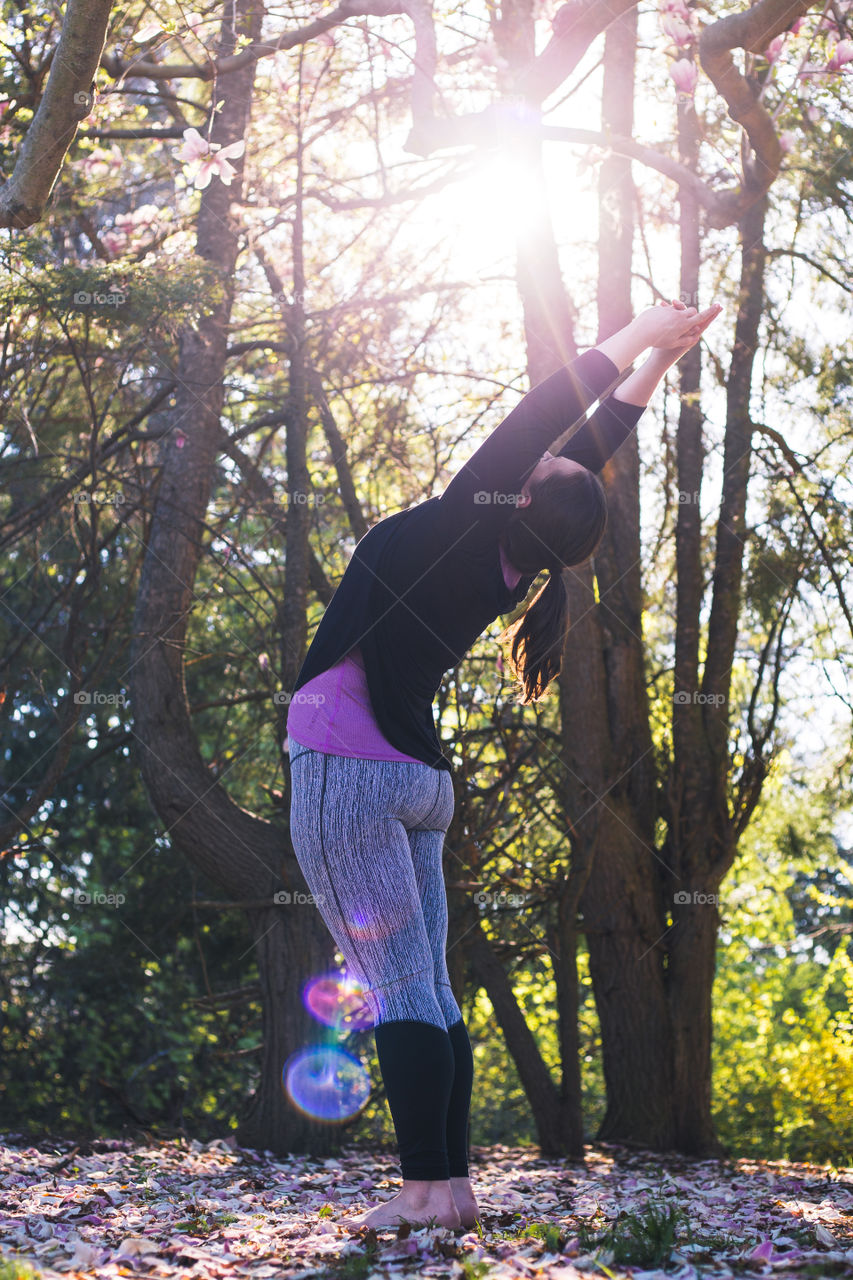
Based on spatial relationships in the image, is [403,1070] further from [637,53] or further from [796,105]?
[637,53]

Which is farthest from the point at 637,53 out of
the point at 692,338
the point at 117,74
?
the point at 692,338

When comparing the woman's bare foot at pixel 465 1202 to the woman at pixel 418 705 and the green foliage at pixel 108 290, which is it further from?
the green foliage at pixel 108 290

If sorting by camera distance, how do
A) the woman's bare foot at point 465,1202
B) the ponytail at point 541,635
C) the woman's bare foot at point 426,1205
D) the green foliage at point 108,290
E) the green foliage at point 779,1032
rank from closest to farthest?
the woman's bare foot at point 426,1205
the woman's bare foot at point 465,1202
the ponytail at point 541,635
the green foliage at point 108,290
the green foliage at point 779,1032

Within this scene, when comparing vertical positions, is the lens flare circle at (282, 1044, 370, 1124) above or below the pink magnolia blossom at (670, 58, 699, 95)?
below

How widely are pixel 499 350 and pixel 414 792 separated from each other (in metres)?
3.88

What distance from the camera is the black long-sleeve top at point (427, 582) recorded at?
190cm

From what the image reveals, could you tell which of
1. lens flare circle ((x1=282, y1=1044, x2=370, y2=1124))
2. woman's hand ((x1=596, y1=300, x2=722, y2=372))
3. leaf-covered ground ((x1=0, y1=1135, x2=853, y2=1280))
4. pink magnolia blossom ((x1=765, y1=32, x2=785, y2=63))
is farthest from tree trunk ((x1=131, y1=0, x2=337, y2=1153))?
woman's hand ((x1=596, y1=300, x2=722, y2=372))

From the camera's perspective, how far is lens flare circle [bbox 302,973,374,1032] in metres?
4.06

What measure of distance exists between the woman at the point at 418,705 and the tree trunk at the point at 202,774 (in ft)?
6.82

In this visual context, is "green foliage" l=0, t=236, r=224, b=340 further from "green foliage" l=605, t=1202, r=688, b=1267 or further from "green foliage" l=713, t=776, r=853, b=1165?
"green foliage" l=713, t=776, r=853, b=1165

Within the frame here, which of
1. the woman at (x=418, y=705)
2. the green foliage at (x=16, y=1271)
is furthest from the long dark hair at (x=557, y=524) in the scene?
the green foliage at (x=16, y=1271)

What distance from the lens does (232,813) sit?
13.5ft

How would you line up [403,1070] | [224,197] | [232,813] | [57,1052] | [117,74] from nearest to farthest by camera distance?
[403,1070], [117,74], [232,813], [224,197], [57,1052]

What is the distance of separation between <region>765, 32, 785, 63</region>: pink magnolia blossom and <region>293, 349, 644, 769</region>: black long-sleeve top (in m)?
2.49
